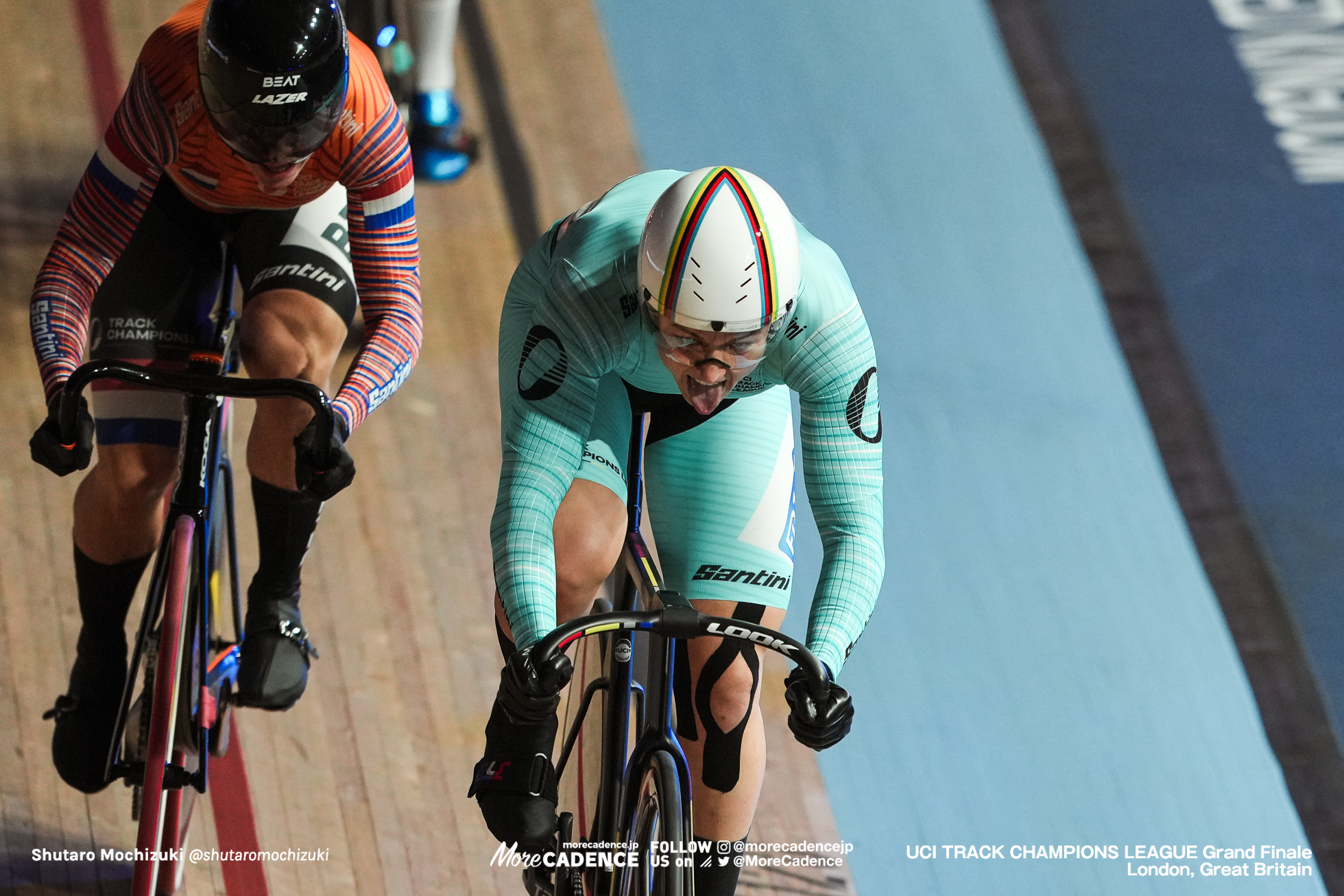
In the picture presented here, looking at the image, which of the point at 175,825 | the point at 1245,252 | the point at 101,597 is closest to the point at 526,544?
the point at 175,825

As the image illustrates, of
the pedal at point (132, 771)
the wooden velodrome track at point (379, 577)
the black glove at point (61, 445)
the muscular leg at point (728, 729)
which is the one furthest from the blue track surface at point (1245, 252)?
the black glove at point (61, 445)

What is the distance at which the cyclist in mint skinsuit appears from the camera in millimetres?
2062

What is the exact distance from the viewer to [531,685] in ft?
6.56

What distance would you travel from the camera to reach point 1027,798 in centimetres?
337

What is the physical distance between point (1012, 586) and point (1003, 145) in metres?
1.94

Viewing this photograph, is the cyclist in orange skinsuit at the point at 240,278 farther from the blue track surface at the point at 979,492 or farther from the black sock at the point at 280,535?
the blue track surface at the point at 979,492

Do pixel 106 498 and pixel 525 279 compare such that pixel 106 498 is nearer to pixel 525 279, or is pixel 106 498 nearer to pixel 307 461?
pixel 307 461

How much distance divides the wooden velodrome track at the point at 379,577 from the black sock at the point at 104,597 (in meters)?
0.48

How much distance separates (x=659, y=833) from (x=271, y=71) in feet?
4.42

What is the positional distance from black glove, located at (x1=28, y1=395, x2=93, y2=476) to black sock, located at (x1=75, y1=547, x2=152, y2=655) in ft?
1.70

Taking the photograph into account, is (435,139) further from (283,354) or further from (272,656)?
(272,656)

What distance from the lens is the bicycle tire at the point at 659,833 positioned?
84.3 inches

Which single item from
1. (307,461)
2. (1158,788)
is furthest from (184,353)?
(1158,788)

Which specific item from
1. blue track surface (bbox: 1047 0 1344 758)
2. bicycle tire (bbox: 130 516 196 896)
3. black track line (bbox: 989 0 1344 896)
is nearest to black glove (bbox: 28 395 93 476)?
bicycle tire (bbox: 130 516 196 896)
